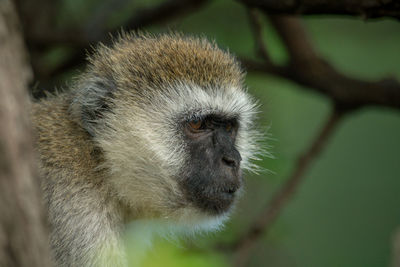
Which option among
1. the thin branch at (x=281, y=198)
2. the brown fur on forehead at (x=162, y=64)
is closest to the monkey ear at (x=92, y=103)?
the brown fur on forehead at (x=162, y=64)

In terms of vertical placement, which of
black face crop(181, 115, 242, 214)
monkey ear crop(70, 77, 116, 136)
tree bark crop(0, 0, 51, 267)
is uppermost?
tree bark crop(0, 0, 51, 267)

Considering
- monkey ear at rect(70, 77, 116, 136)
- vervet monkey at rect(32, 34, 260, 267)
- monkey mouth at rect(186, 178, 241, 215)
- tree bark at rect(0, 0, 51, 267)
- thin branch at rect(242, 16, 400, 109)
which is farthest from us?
thin branch at rect(242, 16, 400, 109)

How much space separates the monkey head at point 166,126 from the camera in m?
3.82

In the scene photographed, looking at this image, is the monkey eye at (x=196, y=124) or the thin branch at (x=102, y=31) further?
the thin branch at (x=102, y=31)

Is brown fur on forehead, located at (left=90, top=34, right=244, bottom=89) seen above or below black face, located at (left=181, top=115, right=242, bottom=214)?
above

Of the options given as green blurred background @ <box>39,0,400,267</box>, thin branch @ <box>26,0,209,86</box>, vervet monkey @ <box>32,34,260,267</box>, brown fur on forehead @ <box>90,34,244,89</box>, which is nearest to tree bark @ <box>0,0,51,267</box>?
vervet monkey @ <box>32,34,260,267</box>

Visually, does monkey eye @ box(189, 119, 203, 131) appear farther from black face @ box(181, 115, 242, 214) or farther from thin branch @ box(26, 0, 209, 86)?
thin branch @ box(26, 0, 209, 86)

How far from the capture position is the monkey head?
3.82 m

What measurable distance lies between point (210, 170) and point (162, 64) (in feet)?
3.21

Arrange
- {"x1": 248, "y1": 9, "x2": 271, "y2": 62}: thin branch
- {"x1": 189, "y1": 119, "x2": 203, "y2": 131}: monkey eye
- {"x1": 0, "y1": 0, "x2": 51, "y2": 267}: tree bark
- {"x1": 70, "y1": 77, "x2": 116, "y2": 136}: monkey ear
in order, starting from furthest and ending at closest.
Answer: {"x1": 248, "y1": 9, "x2": 271, "y2": 62}: thin branch < {"x1": 189, "y1": 119, "x2": 203, "y2": 131}: monkey eye < {"x1": 70, "y1": 77, "x2": 116, "y2": 136}: monkey ear < {"x1": 0, "y1": 0, "x2": 51, "y2": 267}: tree bark

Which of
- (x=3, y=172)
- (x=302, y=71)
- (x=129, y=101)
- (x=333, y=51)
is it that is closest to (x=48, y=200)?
(x=129, y=101)

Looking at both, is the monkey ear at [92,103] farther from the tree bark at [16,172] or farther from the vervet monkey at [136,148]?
the tree bark at [16,172]

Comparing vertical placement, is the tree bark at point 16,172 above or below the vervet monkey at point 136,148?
above

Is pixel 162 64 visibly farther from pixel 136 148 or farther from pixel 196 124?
pixel 136 148
